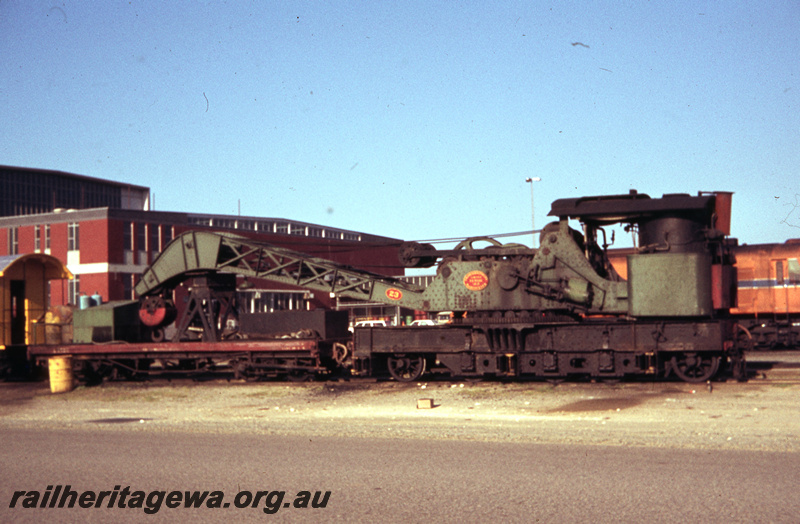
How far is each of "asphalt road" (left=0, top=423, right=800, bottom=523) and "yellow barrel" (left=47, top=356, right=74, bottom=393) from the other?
10.1 metres

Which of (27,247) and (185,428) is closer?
(185,428)

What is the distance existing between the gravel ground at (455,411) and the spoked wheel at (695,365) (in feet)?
0.95

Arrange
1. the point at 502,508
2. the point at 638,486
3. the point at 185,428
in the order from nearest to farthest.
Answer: the point at 502,508, the point at 638,486, the point at 185,428

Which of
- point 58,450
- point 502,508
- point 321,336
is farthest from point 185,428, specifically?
point 321,336

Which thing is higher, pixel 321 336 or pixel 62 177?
pixel 62 177

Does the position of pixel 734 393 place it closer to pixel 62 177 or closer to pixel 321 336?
pixel 321 336

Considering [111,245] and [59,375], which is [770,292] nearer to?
[59,375]

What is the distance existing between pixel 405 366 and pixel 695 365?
23.2 ft

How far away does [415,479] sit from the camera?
311 inches

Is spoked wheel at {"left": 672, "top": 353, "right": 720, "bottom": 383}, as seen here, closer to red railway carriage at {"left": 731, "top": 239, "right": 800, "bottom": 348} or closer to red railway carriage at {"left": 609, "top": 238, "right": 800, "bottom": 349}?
red railway carriage at {"left": 609, "top": 238, "right": 800, "bottom": 349}

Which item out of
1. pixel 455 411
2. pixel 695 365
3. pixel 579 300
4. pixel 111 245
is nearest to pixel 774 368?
pixel 695 365

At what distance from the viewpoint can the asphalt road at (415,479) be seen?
6605 mm

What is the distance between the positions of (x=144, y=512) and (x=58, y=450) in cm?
394

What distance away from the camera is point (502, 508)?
6684 millimetres
